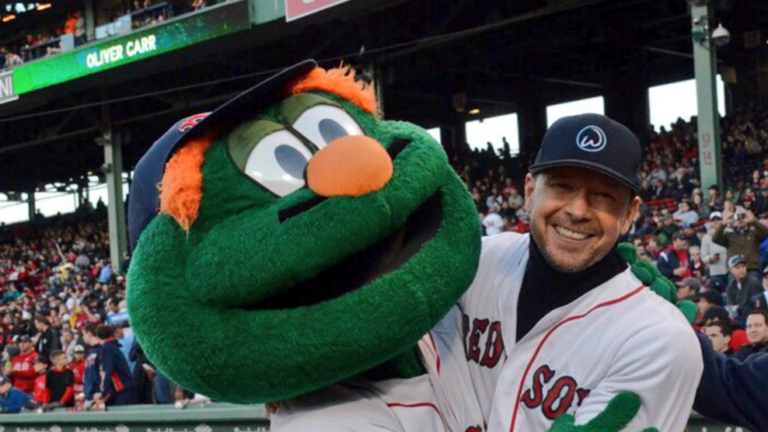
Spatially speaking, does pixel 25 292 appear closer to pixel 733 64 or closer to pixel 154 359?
pixel 733 64

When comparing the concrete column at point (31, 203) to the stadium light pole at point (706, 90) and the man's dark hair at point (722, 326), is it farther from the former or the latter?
the man's dark hair at point (722, 326)

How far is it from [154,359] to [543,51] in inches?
875

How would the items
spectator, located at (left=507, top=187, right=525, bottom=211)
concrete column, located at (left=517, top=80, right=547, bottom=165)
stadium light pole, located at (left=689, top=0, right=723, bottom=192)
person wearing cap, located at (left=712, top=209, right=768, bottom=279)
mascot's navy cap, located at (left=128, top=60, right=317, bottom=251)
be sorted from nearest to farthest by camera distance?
mascot's navy cap, located at (left=128, top=60, right=317, bottom=251) < person wearing cap, located at (left=712, top=209, right=768, bottom=279) < stadium light pole, located at (left=689, top=0, right=723, bottom=192) < spectator, located at (left=507, top=187, right=525, bottom=211) < concrete column, located at (left=517, top=80, right=547, bottom=165)

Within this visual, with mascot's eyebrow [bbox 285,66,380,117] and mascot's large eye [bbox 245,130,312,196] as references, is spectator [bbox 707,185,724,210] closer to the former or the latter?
mascot's eyebrow [bbox 285,66,380,117]

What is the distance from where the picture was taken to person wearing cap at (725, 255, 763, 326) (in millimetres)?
8305

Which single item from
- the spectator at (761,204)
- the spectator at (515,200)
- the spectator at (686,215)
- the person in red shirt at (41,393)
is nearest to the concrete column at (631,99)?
the spectator at (515,200)

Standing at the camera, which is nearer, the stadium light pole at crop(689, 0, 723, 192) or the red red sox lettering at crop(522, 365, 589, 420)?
the red red sox lettering at crop(522, 365, 589, 420)

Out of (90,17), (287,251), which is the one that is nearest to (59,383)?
(287,251)

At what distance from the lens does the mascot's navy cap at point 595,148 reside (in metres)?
2.26

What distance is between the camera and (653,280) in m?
2.44

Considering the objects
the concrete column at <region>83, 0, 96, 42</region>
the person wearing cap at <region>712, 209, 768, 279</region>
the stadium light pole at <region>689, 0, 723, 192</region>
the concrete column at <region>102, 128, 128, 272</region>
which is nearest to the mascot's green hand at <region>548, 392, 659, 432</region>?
the person wearing cap at <region>712, 209, 768, 279</region>

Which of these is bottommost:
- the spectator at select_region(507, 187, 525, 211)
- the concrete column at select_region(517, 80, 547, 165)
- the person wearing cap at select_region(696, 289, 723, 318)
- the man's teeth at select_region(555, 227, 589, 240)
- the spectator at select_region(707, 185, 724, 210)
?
the person wearing cap at select_region(696, 289, 723, 318)

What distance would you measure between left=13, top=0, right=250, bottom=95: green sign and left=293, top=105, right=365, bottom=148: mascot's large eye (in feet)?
48.9

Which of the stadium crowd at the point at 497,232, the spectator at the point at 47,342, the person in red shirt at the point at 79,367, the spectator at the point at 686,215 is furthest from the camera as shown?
the spectator at the point at 47,342
